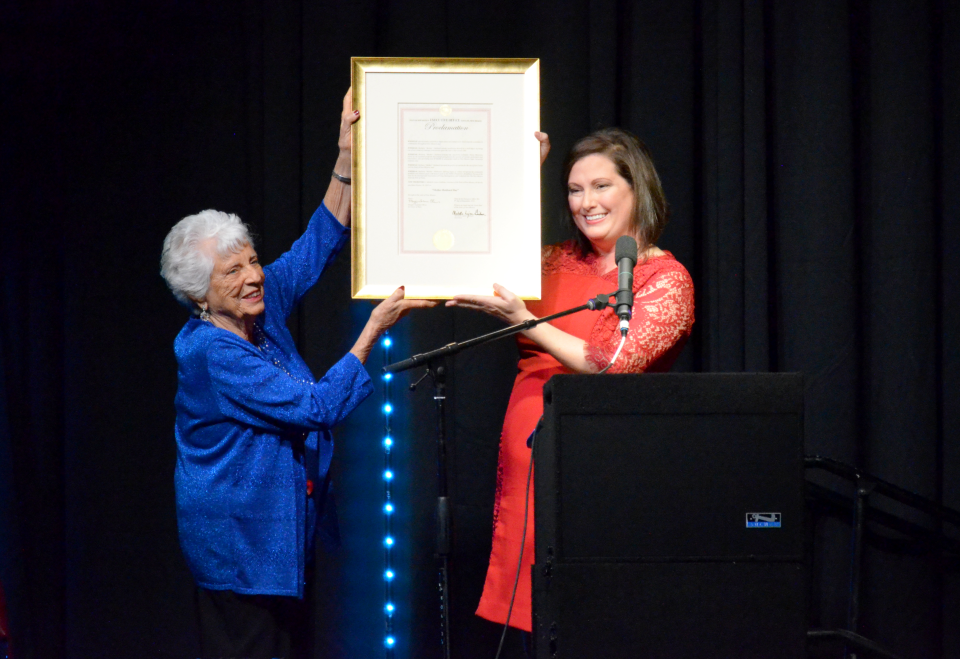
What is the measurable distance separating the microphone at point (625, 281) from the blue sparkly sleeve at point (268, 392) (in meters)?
0.71

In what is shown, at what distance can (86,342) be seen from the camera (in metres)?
2.85

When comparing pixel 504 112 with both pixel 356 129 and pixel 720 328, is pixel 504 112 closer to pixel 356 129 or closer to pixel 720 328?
pixel 356 129

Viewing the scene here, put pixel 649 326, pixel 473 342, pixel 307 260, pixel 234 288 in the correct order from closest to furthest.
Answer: pixel 473 342, pixel 649 326, pixel 234 288, pixel 307 260

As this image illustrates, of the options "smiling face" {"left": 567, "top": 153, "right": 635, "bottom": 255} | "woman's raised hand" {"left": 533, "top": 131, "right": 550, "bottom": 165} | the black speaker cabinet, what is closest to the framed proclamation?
"woman's raised hand" {"left": 533, "top": 131, "right": 550, "bottom": 165}

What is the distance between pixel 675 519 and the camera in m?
1.49

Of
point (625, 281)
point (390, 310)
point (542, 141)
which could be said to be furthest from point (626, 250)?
point (390, 310)

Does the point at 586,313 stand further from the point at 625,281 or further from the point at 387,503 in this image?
the point at 387,503

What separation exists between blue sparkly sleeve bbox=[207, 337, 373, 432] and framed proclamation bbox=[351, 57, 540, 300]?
23cm

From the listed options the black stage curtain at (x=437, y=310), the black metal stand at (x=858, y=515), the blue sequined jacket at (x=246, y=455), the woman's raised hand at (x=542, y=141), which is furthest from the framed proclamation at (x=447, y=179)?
the black metal stand at (x=858, y=515)

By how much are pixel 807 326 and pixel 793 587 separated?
4.23ft

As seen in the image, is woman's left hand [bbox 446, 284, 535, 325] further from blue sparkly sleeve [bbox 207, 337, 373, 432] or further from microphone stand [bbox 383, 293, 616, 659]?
blue sparkly sleeve [bbox 207, 337, 373, 432]

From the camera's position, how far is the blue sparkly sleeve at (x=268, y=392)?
2.00 m

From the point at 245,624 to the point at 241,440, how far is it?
0.43 meters

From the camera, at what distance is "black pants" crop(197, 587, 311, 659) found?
2051mm
